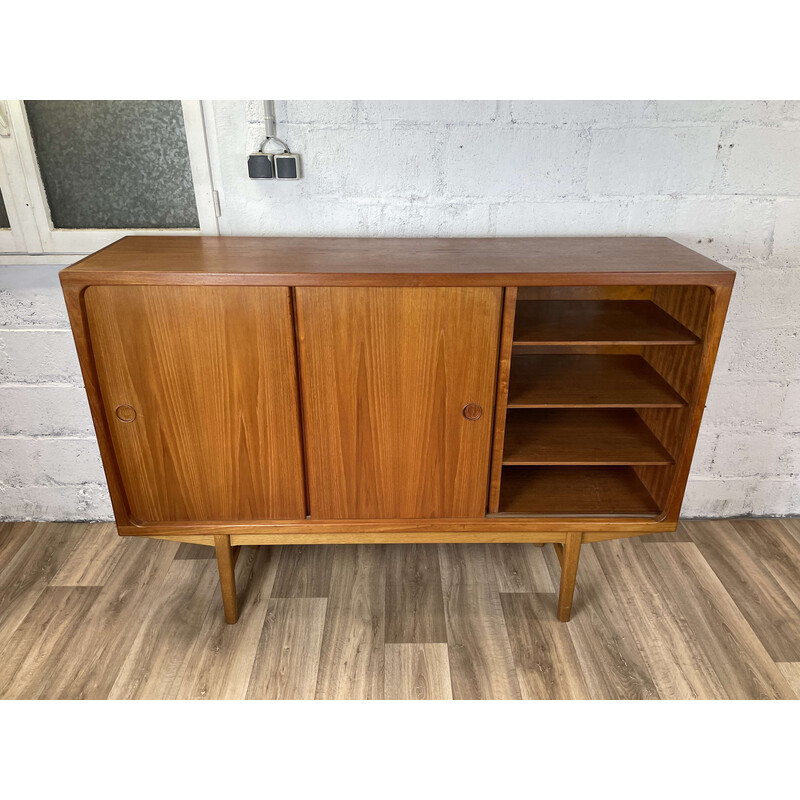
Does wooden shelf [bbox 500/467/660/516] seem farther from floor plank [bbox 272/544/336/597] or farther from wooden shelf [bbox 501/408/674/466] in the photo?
floor plank [bbox 272/544/336/597]

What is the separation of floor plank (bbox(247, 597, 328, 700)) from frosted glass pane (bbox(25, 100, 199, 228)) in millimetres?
1260

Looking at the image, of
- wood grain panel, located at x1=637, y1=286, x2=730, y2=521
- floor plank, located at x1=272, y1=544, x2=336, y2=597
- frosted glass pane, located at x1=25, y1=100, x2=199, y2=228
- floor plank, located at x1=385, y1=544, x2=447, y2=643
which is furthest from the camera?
floor plank, located at x1=272, y1=544, x2=336, y2=597

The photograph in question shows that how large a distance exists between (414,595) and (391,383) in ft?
2.68

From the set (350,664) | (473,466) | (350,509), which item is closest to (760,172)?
(473,466)

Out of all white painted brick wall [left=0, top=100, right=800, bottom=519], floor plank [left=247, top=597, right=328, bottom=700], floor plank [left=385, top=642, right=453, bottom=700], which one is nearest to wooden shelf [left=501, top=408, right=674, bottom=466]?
white painted brick wall [left=0, top=100, right=800, bottom=519]

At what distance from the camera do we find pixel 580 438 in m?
1.88

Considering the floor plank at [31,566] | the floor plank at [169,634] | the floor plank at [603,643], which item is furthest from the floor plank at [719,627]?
the floor plank at [31,566]

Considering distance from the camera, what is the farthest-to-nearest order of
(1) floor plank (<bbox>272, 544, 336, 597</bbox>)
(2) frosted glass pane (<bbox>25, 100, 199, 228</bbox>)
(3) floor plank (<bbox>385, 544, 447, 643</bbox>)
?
(1) floor plank (<bbox>272, 544, 336, 597</bbox>)
(3) floor plank (<bbox>385, 544, 447, 643</bbox>)
(2) frosted glass pane (<bbox>25, 100, 199, 228</bbox>)

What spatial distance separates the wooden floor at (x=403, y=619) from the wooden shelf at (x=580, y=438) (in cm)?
55

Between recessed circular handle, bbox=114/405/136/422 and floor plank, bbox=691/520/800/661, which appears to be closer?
recessed circular handle, bbox=114/405/136/422

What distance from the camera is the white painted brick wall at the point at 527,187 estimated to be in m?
1.84

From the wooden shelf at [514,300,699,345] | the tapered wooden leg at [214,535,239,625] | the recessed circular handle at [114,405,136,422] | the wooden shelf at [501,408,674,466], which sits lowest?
the tapered wooden leg at [214,535,239,625]

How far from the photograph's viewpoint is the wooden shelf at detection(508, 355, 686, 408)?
1.72 m
